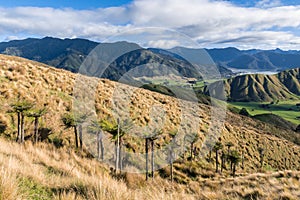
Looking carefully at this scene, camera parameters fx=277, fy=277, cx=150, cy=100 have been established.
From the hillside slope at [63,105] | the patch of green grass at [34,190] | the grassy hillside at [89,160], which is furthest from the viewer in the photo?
the hillside slope at [63,105]

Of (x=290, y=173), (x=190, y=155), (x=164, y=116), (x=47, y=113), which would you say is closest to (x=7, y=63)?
(x=47, y=113)

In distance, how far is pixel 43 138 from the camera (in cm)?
1941

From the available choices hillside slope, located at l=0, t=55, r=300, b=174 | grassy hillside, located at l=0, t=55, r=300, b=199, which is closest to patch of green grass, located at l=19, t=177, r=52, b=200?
grassy hillside, located at l=0, t=55, r=300, b=199

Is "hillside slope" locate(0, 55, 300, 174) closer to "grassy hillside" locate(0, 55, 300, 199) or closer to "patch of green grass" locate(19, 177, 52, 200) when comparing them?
"grassy hillside" locate(0, 55, 300, 199)

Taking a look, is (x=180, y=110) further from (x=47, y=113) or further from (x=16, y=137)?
(x=16, y=137)

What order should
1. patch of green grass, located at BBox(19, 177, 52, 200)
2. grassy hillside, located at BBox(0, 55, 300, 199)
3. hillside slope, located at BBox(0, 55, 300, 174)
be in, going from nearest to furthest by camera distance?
patch of green grass, located at BBox(19, 177, 52, 200)
grassy hillside, located at BBox(0, 55, 300, 199)
hillside slope, located at BBox(0, 55, 300, 174)

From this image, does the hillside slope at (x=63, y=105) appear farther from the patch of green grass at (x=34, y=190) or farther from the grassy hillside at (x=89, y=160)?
the patch of green grass at (x=34, y=190)

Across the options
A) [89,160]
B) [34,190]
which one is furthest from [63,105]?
[34,190]

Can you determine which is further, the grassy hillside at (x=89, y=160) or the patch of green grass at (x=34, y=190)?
the grassy hillside at (x=89, y=160)

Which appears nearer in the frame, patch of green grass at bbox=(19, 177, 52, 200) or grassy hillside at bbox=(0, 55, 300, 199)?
patch of green grass at bbox=(19, 177, 52, 200)

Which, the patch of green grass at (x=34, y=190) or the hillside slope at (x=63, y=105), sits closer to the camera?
the patch of green grass at (x=34, y=190)

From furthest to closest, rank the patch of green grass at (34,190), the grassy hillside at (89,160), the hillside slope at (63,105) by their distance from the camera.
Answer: the hillside slope at (63,105) → the grassy hillside at (89,160) → the patch of green grass at (34,190)

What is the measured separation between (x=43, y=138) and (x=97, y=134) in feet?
12.6

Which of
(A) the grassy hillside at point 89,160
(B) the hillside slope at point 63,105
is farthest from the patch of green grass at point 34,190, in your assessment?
(B) the hillside slope at point 63,105
